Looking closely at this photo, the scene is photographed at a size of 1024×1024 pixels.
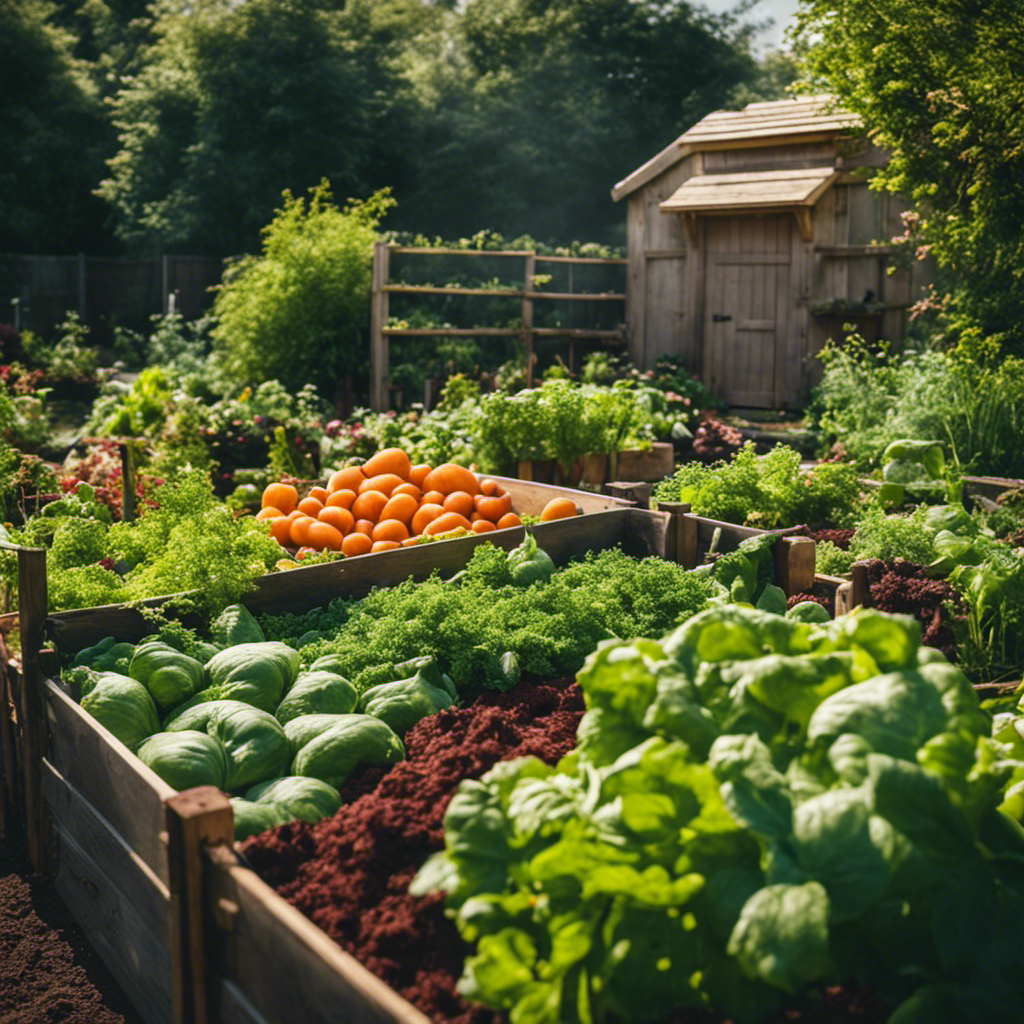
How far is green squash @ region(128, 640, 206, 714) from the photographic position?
2.76 m

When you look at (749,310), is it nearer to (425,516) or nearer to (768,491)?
(768,491)

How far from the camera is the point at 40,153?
22922 millimetres

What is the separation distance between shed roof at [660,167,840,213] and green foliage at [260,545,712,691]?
8222 mm

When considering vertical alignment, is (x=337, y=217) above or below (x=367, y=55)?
below

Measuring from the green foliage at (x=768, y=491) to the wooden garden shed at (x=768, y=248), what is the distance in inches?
243

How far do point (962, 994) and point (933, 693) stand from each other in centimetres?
40

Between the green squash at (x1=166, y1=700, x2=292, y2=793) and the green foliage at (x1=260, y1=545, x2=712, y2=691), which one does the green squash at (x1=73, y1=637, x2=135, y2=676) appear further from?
the green foliage at (x1=260, y1=545, x2=712, y2=691)

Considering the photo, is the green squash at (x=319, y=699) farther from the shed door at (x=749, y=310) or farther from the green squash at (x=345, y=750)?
the shed door at (x=749, y=310)

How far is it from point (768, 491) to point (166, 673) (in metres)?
2.81

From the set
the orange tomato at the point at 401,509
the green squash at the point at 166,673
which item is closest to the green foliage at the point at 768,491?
the orange tomato at the point at 401,509

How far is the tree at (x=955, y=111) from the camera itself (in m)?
6.59

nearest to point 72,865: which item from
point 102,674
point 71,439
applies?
point 102,674

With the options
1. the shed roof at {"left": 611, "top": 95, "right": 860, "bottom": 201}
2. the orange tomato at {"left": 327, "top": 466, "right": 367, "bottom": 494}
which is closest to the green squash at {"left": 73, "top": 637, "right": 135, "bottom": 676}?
the orange tomato at {"left": 327, "top": 466, "right": 367, "bottom": 494}

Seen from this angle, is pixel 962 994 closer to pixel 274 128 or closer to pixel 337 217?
pixel 337 217
